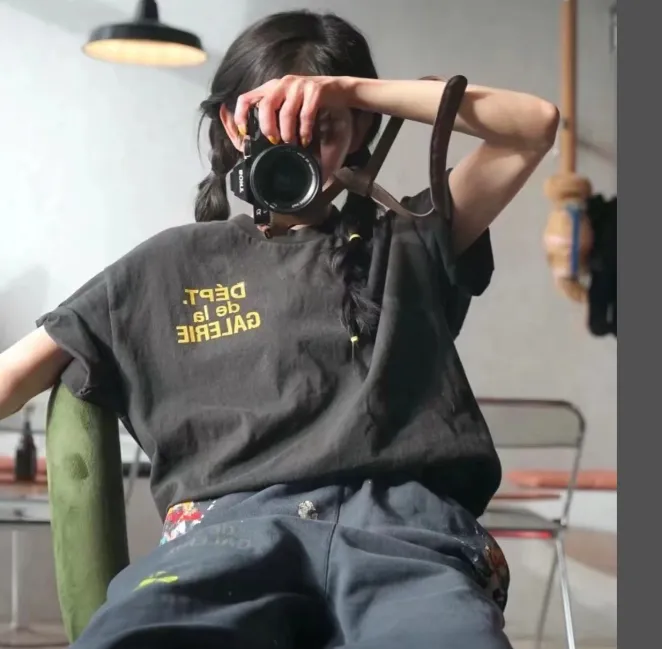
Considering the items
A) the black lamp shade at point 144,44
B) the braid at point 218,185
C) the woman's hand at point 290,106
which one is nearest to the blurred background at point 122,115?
the black lamp shade at point 144,44

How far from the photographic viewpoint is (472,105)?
31.6 inches

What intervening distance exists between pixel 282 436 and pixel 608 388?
656 millimetres

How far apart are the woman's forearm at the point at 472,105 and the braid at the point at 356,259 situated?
0.11 metres

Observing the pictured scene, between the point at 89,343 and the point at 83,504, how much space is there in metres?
0.14

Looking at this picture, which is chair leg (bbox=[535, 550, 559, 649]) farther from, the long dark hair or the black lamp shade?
the black lamp shade

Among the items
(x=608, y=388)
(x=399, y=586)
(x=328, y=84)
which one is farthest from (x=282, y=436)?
(x=608, y=388)

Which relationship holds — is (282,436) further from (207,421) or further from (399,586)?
(399,586)

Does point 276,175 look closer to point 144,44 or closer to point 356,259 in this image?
point 356,259

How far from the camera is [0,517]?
1181 millimetres

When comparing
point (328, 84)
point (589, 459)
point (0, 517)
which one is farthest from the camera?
point (589, 459)

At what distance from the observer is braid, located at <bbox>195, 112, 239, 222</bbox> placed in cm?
101

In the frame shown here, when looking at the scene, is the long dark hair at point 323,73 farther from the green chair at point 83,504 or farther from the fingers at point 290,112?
the green chair at point 83,504

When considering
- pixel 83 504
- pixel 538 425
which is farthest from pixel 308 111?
pixel 538 425

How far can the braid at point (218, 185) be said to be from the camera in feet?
3.30
